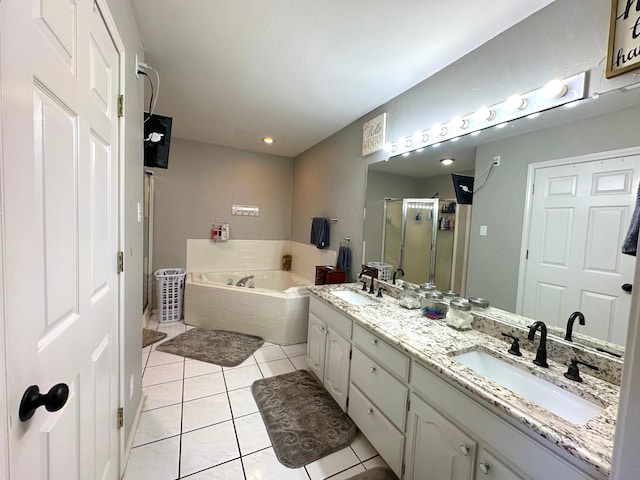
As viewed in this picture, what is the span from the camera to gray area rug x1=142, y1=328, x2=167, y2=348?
290 cm

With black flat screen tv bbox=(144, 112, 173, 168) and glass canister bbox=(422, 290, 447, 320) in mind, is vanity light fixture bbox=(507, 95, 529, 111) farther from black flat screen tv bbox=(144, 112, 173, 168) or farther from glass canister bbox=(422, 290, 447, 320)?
black flat screen tv bbox=(144, 112, 173, 168)

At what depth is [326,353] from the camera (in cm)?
212

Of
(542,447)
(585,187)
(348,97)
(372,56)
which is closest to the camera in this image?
(542,447)

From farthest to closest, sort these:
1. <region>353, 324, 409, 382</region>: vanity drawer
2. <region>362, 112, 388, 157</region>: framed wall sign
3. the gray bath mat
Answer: the gray bath mat < <region>362, 112, 388, 157</region>: framed wall sign < <region>353, 324, 409, 382</region>: vanity drawer

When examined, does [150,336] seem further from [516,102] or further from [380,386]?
[516,102]

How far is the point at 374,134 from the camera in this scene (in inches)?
101

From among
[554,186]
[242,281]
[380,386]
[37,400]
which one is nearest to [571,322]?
[554,186]

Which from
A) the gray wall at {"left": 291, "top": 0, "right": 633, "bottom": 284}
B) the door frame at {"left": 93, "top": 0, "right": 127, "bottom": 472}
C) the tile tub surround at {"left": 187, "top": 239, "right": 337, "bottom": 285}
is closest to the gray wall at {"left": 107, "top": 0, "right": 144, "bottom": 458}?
the door frame at {"left": 93, "top": 0, "right": 127, "bottom": 472}

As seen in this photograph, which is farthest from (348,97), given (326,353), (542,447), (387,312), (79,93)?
(542,447)

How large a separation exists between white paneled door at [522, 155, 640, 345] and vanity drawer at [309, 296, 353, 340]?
103 cm

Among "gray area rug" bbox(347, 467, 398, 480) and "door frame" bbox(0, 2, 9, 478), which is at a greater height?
"door frame" bbox(0, 2, 9, 478)

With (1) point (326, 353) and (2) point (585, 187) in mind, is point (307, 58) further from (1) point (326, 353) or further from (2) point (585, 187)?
(1) point (326, 353)

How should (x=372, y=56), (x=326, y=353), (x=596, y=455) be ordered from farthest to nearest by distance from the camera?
(x=326, y=353) → (x=372, y=56) → (x=596, y=455)

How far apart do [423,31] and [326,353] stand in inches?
89.1
